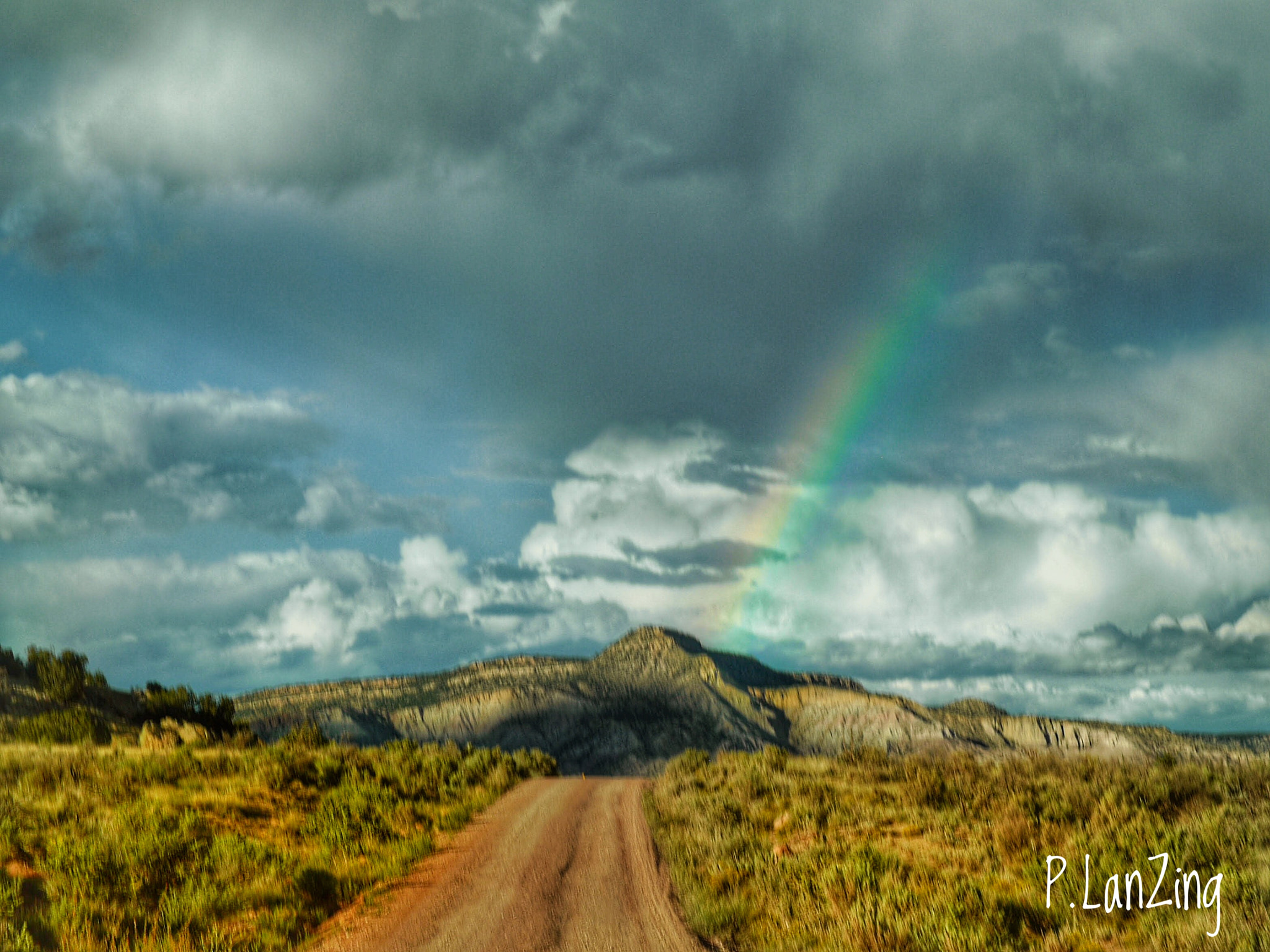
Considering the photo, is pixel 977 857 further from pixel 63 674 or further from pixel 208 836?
pixel 63 674

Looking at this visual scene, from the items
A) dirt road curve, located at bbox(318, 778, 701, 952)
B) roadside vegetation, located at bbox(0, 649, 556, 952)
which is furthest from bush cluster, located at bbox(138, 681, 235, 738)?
dirt road curve, located at bbox(318, 778, 701, 952)

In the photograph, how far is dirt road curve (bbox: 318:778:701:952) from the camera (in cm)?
1043

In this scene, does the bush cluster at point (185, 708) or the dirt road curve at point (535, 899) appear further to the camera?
the bush cluster at point (185, 708)

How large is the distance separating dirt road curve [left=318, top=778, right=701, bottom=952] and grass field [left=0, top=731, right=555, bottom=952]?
1.03 metres

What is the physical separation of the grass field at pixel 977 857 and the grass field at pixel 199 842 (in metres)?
5.96

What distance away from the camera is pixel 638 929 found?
432 inches

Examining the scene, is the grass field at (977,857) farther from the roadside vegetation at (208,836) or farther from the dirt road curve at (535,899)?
the roadside vegetation at (208,836)

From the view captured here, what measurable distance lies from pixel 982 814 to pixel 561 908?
10289 millimetres

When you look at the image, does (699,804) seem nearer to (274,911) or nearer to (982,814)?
(982,814)

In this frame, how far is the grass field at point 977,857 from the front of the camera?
31.4ft

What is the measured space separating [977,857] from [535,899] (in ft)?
25.5

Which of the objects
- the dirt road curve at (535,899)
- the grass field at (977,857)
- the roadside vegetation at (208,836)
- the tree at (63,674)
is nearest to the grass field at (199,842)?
the roadside vegetation at (208,836)

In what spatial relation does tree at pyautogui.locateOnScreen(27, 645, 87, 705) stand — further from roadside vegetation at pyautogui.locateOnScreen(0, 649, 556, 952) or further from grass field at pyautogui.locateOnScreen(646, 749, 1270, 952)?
grass field at pyautogui.locateOnScreen(646, 749, 1270, 952)

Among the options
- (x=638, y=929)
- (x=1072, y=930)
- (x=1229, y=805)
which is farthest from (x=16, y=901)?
(x=1229, y=805)
